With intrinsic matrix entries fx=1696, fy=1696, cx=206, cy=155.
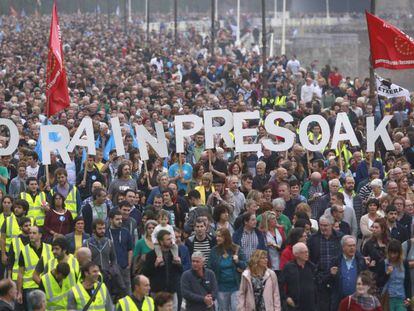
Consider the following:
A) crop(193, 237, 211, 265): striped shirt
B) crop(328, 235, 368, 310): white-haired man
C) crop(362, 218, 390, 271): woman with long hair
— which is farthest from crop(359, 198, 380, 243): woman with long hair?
crop(193, 237, 211, 265): striped shirt

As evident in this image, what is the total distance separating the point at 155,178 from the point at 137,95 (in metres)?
12.8

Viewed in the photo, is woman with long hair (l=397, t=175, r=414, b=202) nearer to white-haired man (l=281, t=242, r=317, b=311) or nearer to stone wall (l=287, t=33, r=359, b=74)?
white-haired man (l=281, t=242, r=317, b=311)

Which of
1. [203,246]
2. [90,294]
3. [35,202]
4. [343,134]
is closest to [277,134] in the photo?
[343,134]

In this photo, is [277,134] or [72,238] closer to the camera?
[72,238]

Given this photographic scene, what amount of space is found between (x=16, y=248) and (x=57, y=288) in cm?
141

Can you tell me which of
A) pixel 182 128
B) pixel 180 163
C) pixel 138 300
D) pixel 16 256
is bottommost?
pixel 16 256

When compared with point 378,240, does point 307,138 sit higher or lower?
higher

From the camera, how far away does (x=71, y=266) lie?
15594 mm

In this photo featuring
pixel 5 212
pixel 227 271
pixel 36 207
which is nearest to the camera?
pixel 227 271

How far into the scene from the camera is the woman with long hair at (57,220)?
1817cm

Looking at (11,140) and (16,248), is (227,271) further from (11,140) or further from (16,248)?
(11,140)

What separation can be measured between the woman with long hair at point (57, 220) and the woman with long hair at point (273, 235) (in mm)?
2187

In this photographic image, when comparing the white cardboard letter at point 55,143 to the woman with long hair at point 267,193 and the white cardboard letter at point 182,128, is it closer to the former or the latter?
the white cardboard letter at point 182,128

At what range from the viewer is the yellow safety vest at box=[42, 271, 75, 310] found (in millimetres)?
15297
